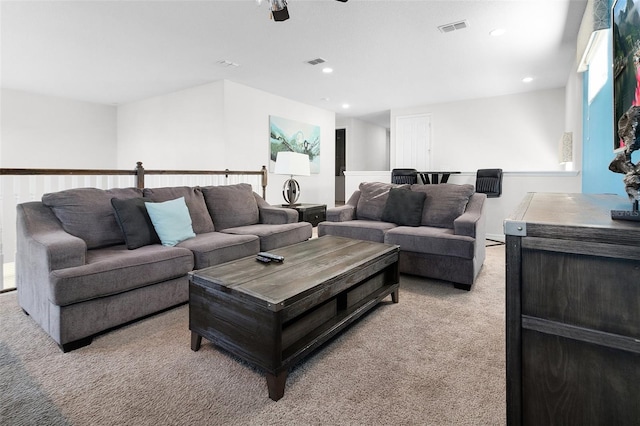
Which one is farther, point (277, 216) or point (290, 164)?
point (290, 164)

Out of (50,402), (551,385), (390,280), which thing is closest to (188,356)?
(50,402)

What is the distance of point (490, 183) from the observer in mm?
5039

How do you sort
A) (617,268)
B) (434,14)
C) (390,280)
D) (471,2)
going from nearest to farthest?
(617,268) → (390,280) → (471,2) → (434,14)

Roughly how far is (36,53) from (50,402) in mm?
4780

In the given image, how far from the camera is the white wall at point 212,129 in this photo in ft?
17.8

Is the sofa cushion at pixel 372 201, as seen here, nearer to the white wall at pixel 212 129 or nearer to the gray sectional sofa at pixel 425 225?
the gray sectional sofa at pixel 425 225

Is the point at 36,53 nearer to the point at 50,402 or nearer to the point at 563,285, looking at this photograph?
the point at 50,402

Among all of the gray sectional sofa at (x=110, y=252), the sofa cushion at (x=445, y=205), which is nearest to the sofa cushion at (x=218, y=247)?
the gray sectional sofa at (x=110, y=252)

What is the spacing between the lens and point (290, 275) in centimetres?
184

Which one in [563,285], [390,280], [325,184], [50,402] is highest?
[325,184]

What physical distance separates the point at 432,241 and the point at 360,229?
31.7 inches

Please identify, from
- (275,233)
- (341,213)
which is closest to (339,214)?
(341,213)

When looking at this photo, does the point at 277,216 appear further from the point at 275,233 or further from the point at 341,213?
the point at 341,213

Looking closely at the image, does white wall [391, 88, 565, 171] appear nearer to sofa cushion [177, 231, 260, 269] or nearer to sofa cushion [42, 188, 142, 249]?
sofa cushion [177, 231, 260, 269]
